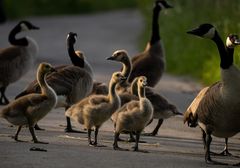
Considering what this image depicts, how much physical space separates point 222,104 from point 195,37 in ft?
45.7

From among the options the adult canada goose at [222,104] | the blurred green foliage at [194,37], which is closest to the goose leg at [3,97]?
the blurred green foliage at [194,37]

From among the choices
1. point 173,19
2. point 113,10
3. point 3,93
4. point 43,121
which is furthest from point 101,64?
point 113,10

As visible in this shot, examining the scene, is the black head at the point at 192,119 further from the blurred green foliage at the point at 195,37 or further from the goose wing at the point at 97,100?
the blurred green foliage at the point at 195,37

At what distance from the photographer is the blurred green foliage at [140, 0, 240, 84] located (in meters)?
21.2

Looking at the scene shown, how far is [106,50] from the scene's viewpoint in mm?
30484

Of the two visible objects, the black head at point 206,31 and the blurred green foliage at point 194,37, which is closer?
the black head at point 206,31

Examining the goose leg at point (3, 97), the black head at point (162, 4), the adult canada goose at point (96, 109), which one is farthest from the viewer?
the black head at point (162, 4)

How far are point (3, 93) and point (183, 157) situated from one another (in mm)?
6374

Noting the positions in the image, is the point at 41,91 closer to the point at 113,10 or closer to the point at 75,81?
the point at 75,81

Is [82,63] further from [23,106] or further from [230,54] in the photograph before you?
[230,54]

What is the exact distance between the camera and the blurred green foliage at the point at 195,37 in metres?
21.2

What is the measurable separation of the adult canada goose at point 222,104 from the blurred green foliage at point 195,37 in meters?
6.70

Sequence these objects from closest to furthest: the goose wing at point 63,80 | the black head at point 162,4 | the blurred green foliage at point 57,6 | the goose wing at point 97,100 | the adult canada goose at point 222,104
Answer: the adult canada goose at point 222,104 → the goose wing at point 97,100 → the goose wing at point 63,80 → the black head at point 162,4 → the blurred green foliage at point 57,6

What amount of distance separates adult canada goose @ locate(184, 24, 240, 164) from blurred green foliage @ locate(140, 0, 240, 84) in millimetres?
6697
